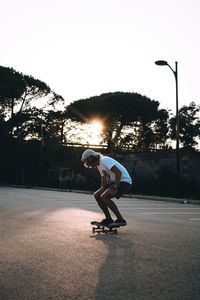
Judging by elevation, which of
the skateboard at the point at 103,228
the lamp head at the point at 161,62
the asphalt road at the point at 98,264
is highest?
the lamp head at the point at 161,62

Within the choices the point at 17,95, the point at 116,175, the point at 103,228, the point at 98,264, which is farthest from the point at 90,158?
the point at 17,95

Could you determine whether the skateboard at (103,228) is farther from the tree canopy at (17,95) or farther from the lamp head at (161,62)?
the tree canopy at (17,95)

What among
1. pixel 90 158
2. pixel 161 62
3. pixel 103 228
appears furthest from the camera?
pixel 161 62

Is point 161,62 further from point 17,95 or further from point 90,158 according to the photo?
point 17,95

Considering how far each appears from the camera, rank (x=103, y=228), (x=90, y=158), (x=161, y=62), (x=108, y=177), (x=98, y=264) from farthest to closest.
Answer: (x=161, y=62) < (x=103, y=228) < (x=108, y=177) < (x=90, y=158) < (x=98, y=264)

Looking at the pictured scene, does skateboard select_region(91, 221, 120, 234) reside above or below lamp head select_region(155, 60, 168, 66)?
below

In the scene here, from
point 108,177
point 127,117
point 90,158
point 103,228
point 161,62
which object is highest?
point 127,117

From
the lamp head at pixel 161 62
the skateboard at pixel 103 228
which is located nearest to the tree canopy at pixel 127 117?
the lamp head at pixel 161 62

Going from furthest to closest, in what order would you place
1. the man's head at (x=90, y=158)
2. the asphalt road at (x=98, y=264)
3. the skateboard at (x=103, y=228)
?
the skateboard at (x=103, y=228) < the man's head at (x=90, y=158) < the asphalt road at (x=98, y=264)

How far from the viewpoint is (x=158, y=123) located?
5209 cm

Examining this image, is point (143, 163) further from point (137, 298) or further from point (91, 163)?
point (137, 298)

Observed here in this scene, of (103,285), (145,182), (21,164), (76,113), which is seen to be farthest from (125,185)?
(76,113)

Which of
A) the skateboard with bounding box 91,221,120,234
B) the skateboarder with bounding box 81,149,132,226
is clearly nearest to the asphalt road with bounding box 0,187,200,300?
the skateboard with bounding box 91,221,120,234

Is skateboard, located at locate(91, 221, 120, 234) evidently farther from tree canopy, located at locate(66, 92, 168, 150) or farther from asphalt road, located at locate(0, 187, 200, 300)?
tree canopy, located at locate(66, 92, 168, 150)
